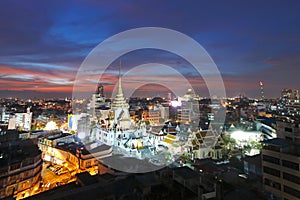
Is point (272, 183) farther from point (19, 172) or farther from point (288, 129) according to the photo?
point (19, 172)

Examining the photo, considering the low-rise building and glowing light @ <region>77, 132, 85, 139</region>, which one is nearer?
the low-rise building

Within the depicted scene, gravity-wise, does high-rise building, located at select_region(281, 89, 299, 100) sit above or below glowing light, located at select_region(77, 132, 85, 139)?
above

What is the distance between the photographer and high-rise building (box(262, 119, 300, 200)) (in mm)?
11973

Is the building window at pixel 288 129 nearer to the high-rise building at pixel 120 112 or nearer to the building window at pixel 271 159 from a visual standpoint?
the building window at pixel 271 159

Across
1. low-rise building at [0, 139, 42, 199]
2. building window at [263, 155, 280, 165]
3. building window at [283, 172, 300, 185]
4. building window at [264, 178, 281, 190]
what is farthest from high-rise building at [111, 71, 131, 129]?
building window at [283, 172, 300, 185]

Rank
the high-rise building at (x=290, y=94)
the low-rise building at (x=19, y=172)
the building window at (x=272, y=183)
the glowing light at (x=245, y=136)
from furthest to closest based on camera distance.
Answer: the high-rise building at (x=290, y=94) → the glowing light at (x=245, y=136) → the low-rise building at (x=19, y=172) → the building window at (x=272, y=183)

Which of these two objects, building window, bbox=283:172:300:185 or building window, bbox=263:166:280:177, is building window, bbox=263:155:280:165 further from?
building window, bbox=283:172:300:185

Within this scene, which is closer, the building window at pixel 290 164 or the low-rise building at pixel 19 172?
the building window at pixel 290 164

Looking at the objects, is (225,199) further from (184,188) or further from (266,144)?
(266,144)

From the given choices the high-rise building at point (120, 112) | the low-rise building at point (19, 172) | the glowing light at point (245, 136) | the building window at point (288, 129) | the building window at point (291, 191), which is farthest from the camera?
the high-rise building at point (120, 112)

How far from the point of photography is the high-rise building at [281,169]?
11973 millimetres

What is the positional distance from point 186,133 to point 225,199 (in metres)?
14.8

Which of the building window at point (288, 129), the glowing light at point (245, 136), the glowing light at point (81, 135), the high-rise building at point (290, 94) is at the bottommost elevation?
the glowing light at point (81, 135)

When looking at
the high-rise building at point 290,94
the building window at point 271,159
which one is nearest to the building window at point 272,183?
the building window at point 271,159
